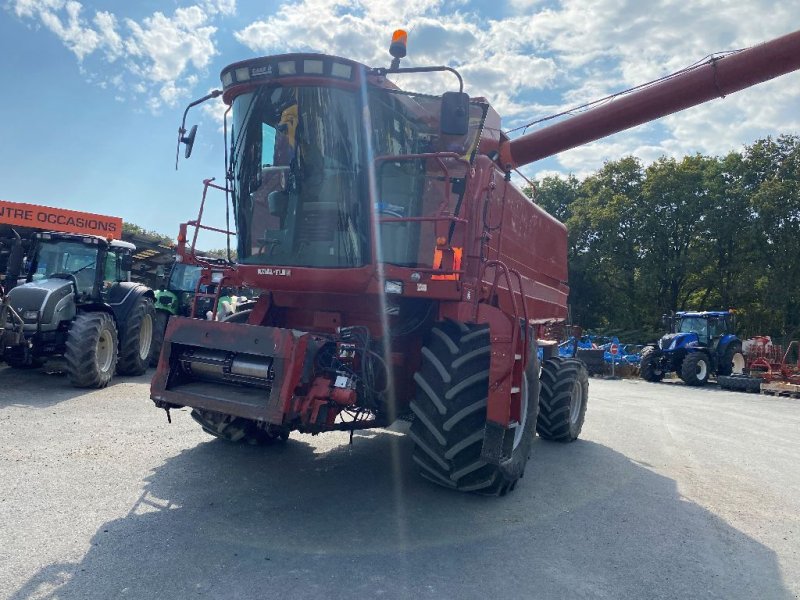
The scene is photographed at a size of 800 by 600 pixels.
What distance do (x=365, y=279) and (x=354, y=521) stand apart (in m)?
1.80

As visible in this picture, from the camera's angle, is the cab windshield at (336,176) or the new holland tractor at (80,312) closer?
the cab windshield at (336,176)

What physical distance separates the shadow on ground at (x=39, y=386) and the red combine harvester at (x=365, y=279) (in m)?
4.74

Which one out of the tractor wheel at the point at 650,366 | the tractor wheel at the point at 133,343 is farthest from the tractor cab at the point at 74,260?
the tractor wheel at the point at 650,366

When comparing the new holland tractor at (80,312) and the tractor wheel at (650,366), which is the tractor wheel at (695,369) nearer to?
the tractor wheel at (650,366)

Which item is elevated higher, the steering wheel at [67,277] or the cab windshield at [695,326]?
the cab windshield at [695,326]

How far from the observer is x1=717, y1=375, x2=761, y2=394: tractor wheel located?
1862 centimetres

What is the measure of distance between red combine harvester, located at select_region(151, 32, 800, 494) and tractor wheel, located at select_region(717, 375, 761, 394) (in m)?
15.9

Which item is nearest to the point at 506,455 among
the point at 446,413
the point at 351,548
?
the point at 446,413

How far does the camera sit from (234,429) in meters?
6.07

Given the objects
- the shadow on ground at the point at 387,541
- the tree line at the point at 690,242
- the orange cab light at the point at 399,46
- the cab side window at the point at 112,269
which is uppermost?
the tree line at the point at 690,242

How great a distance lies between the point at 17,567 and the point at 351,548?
74.5 inches

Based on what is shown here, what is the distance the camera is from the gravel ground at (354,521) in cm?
351

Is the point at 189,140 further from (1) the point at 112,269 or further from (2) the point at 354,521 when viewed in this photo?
(1) the point at 112,269

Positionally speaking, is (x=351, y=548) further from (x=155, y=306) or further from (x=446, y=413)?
(x=155, y=306)
